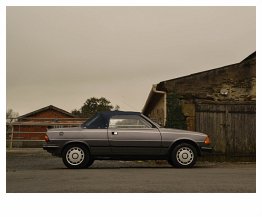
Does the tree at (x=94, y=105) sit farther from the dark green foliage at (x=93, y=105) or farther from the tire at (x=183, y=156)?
the tire at (x=183, y=156)

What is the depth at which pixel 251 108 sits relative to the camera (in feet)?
51.4

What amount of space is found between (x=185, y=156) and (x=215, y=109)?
484cm

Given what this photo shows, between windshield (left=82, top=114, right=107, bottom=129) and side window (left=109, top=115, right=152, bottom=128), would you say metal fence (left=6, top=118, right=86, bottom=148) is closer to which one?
windshield (left=82, top=114, right=107, bottom=129)

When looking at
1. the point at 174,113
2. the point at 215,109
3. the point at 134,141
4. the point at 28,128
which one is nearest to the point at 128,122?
the point at 134,141

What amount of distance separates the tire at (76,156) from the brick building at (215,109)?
520 cm

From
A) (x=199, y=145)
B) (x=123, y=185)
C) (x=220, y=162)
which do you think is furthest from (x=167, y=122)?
(x=123, y=185)

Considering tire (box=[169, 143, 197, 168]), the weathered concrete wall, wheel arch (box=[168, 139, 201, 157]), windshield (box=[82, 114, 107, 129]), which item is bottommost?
tire (box=[169, 143, 197, 168])

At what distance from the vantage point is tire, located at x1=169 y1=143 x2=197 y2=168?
1110 centimetres

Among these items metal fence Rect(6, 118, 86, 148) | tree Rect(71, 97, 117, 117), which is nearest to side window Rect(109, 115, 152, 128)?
metal fence Rect(6, 118, 86, 148)

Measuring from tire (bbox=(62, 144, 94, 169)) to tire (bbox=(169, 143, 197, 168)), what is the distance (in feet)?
6.99

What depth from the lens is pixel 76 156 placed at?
10.9 m

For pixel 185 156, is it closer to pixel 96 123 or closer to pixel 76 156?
pixel 96 123
